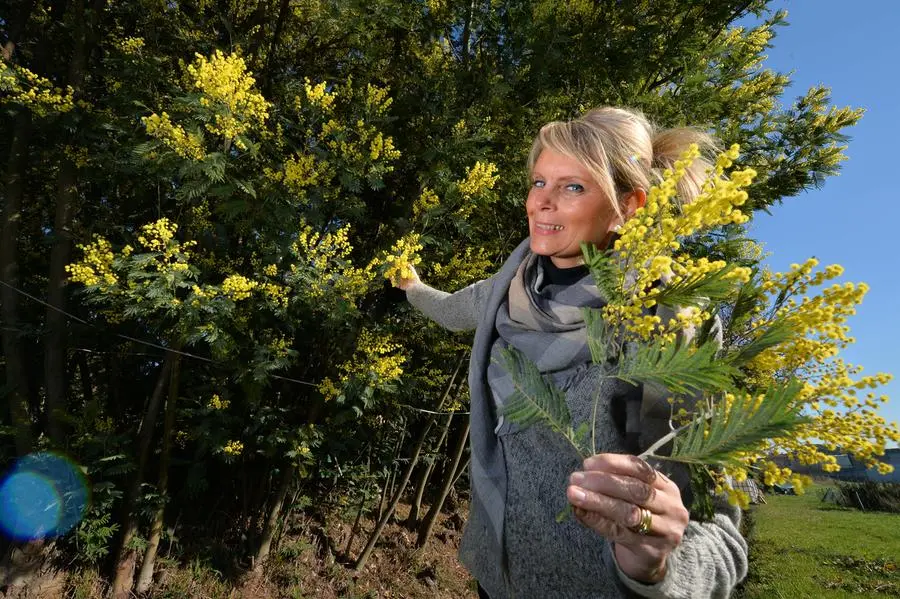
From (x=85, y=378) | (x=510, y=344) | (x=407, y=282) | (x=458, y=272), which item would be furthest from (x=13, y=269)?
(x=510, y=344)

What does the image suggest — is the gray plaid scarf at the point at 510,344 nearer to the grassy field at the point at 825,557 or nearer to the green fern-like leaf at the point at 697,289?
the green fern-like leaf at the point at 697,289

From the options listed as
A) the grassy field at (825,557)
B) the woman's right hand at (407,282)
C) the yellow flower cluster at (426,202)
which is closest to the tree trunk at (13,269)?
the yellow flower cluster at (426,202)

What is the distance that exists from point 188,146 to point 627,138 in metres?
2.26

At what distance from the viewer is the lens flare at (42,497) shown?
11.7 feet

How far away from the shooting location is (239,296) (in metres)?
2.69

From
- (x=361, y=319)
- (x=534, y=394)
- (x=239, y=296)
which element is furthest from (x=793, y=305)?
(x=361, y=319)

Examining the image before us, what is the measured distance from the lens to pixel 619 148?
1.23 metres

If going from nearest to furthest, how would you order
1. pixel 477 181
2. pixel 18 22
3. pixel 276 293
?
pixel 276 293
pixel 477 181
pixel 18 22

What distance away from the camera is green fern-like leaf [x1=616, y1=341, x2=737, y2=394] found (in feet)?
1.96

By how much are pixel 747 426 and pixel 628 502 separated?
200 mm

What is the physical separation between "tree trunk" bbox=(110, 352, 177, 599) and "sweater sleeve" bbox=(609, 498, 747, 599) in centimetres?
388

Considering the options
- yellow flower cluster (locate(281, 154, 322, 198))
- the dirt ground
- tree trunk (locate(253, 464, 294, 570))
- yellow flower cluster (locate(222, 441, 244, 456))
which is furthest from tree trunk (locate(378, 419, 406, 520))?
yellow flower cluster (locate(281, 154, 322, 198))

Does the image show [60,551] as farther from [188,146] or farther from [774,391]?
[774,391]

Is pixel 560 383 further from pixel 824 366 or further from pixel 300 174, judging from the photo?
pixel 300 174
